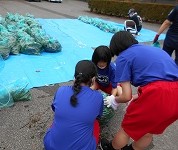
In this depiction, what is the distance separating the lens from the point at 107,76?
10.7 feet

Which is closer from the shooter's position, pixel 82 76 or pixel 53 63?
pixel 82 76

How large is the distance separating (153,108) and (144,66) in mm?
359

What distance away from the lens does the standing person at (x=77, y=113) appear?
2.00 m

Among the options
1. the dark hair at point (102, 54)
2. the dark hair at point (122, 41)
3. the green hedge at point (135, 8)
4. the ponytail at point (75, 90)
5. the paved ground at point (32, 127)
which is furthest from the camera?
the green hedge at point (135, 8)

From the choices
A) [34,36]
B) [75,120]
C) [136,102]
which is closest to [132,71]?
[136,102]

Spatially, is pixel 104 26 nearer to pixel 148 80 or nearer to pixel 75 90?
pixel 148 80

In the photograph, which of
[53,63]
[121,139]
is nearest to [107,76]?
[121,139]

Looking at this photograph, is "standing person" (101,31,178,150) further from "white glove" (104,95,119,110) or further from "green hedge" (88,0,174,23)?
"green hedge" (88,0,174,23)

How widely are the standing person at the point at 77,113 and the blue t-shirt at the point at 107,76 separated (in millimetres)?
1071

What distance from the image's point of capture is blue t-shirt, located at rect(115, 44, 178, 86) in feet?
6.82

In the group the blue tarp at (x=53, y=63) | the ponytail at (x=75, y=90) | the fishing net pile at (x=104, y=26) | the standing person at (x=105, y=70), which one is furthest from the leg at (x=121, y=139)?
the fishing net pile at (x=104, y=26)

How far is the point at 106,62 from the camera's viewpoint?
3100 millimetres

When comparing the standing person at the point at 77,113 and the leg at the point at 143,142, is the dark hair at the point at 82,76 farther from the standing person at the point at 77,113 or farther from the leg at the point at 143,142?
the leg at the point at 143,142

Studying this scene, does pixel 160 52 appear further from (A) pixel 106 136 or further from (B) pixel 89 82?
(A) pixel 106 136
